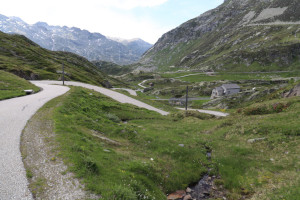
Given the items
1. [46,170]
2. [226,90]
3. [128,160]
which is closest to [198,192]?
[128,160]

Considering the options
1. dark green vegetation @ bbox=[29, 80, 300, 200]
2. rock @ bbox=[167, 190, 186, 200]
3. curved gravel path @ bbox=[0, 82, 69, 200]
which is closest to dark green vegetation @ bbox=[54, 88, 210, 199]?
dark green vegetation @ bbox=[29, 80, 300, 200]

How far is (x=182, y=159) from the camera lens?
1636 cm

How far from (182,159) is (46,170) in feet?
37.4

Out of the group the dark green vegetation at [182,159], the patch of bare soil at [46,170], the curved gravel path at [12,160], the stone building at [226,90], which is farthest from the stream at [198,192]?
the stone building at [226,90]

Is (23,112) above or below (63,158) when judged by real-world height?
above

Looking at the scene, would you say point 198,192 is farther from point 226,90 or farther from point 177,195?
point 226,90

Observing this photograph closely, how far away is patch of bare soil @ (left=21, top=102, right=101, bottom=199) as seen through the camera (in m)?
8.52

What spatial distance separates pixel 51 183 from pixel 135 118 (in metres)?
24.5

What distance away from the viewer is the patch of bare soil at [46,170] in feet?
28.0

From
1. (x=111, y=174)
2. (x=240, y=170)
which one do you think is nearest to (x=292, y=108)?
(x=240, y=170)

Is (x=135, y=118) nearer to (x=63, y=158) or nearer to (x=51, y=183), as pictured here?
(x=63, y=158)

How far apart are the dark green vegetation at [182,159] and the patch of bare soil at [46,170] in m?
0.49

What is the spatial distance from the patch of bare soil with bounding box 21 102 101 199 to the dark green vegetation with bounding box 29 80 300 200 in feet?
1.62

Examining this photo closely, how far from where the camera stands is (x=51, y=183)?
9086mm
